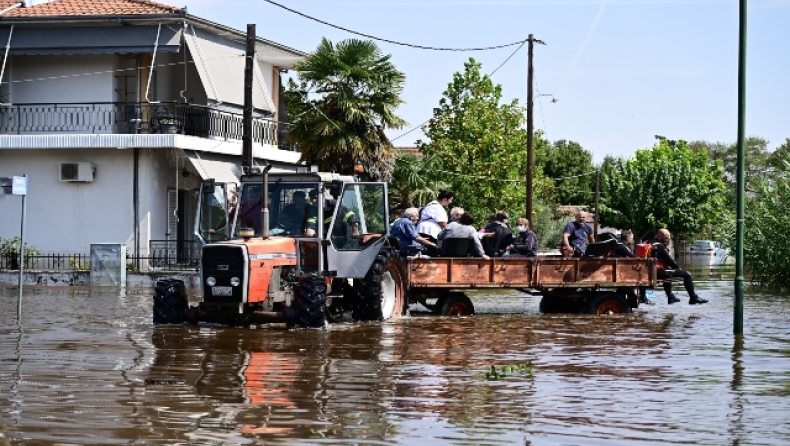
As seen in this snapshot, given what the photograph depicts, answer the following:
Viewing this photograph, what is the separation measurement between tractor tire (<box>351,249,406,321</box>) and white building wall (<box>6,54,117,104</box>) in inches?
729

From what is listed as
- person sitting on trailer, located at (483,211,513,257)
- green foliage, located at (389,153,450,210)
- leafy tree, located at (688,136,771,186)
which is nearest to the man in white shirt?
person sitting on trailer, located at (483,211,513,257)

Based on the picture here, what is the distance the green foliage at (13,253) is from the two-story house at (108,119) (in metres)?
1.01

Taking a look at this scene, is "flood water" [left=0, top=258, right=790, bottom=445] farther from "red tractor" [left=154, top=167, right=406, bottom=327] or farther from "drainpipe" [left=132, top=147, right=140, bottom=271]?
"drainpipe" [left=132, top=147, right=140, bottom=271]

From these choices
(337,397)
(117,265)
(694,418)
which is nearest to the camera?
(694,418)

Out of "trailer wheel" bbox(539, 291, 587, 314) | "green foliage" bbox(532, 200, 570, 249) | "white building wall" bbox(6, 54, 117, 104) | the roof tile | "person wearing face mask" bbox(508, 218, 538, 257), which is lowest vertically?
"trailer wheel" bbox(539, 291, 587, 314)

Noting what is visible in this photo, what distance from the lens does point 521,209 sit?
216ft

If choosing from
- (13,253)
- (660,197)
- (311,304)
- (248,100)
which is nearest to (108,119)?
(13,253)

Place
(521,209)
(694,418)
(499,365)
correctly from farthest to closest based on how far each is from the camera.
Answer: (521,209), (499,365), (694,418)

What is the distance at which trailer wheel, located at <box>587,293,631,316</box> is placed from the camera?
23562 millimetres

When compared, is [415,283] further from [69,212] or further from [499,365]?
[69,212]

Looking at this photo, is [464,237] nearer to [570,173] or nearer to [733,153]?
[570,173]

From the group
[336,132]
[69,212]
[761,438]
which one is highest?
[336,132]

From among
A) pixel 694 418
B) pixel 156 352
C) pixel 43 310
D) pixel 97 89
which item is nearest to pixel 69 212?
pixel 97 89

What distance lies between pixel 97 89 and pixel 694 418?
97.4 ft
